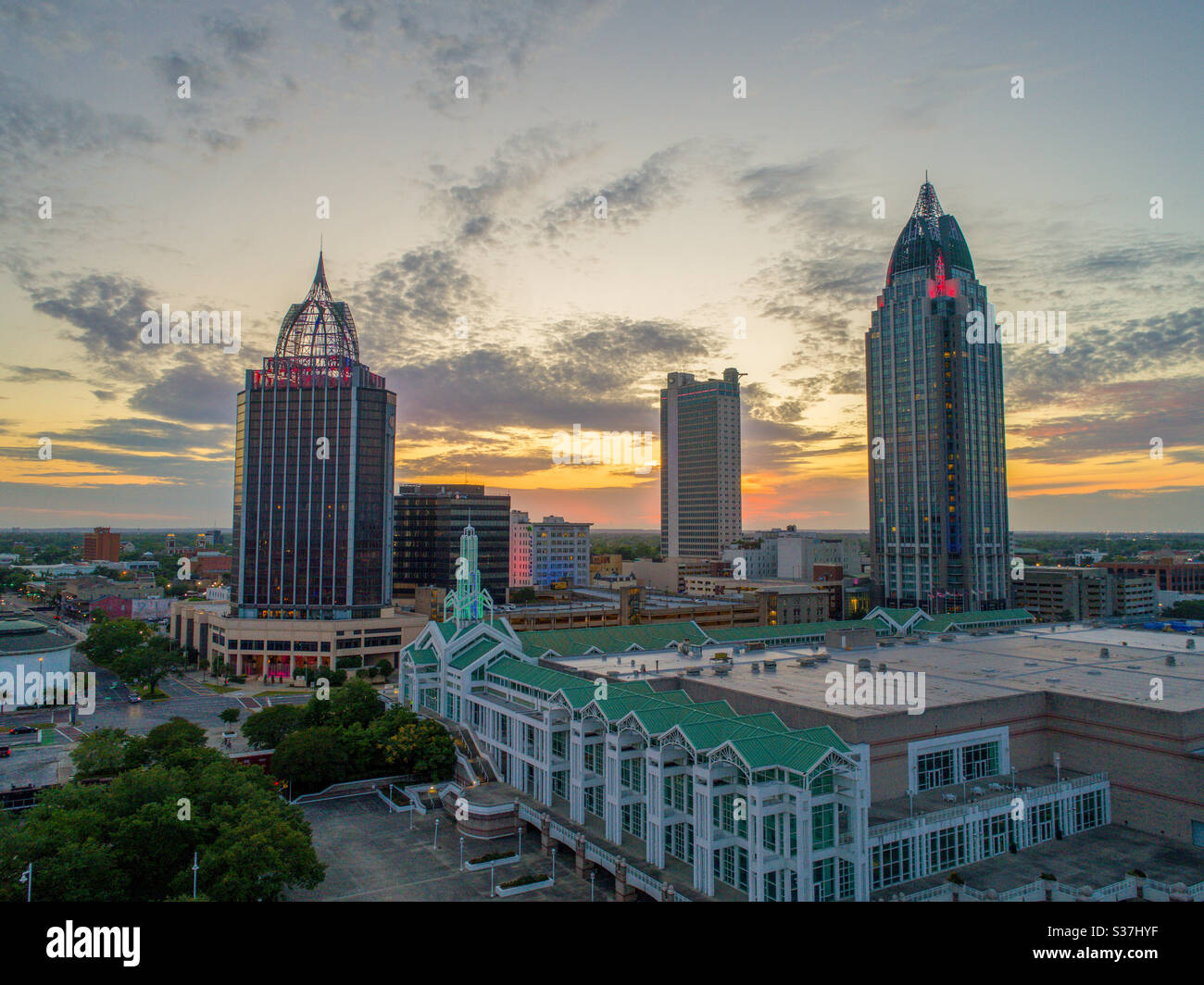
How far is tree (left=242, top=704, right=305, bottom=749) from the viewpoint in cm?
6681

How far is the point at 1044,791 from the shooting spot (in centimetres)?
5088

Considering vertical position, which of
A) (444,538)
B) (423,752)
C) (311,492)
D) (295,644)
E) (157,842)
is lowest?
(423,752)

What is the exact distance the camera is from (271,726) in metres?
67.1

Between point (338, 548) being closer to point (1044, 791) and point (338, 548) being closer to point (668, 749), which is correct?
point (668, 749)

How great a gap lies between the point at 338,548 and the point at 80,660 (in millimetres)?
46899

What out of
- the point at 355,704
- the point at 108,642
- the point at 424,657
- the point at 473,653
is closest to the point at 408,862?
the point at 355,704

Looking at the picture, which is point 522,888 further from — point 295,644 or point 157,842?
point 295,644

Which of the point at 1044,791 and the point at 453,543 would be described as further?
the point at 453,543

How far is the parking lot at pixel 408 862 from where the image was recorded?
4553 centimetres

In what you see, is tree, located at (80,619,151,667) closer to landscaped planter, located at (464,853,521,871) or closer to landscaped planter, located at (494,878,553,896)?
landscaped planter, located at (464,853,521,871)

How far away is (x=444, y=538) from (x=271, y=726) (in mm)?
99082

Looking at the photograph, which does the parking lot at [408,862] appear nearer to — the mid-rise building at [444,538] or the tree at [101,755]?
the tree at [101,755]
